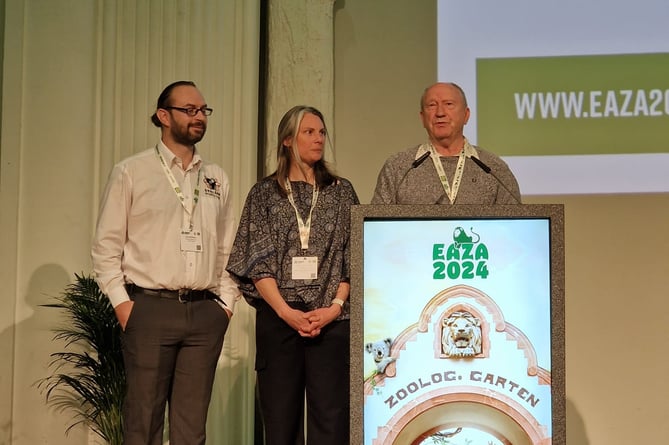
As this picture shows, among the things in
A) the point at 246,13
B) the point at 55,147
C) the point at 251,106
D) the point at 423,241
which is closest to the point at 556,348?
the point at 423,241

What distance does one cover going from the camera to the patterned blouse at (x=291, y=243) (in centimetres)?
262

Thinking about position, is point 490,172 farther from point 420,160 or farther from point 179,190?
point 179,190

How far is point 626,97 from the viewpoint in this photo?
12.2 feet

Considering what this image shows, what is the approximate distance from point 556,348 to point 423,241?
0.46 meters

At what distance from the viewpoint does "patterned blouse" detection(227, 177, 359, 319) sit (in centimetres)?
262

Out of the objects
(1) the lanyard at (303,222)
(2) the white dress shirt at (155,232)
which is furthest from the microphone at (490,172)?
(2) the white dress shirt at (155,232)

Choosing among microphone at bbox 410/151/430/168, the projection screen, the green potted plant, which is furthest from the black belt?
the projection screen

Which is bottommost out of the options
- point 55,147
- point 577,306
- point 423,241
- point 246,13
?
point 577,306

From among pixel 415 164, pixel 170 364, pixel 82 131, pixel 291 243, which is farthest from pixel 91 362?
pixel 415 164

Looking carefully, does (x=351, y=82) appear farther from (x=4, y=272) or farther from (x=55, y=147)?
(x=4, y=272)

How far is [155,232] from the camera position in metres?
2.76

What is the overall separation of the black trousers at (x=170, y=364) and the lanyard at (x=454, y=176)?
96 cm

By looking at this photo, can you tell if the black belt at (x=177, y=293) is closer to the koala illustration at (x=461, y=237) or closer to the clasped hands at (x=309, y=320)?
the clasped hands at (x=309, y=320)

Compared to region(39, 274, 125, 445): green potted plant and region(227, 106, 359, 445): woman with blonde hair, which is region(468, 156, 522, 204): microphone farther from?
region(39, 274, 125, 445): green potted plant
